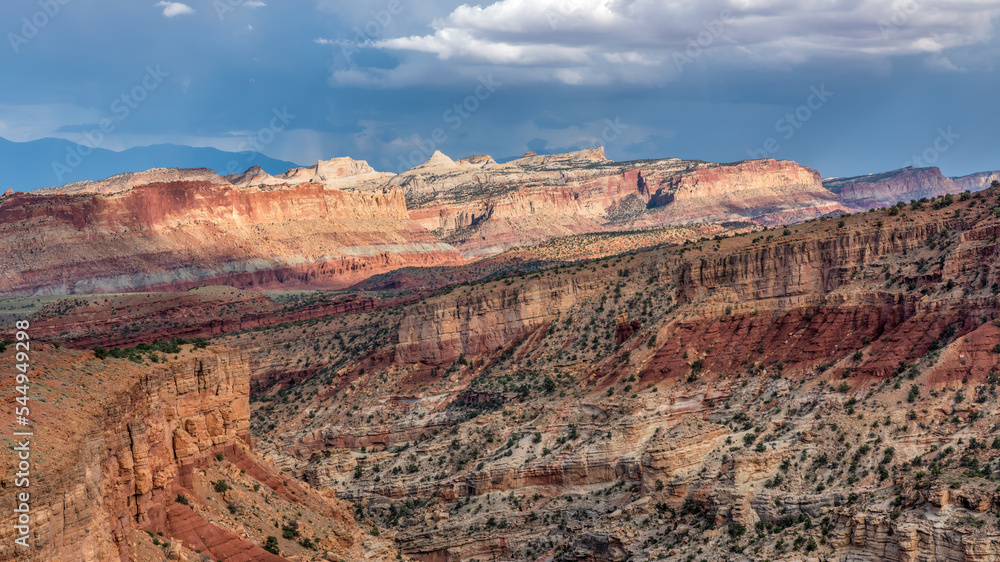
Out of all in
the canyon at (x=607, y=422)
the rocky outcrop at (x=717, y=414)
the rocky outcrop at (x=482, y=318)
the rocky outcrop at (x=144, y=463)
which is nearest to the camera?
the rocky outcrop at (x=144, y=463)

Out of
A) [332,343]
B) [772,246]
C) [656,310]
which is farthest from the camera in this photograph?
[332,343]

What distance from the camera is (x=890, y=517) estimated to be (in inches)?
1748

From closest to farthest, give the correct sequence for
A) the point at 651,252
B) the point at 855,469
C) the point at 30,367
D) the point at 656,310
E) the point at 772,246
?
the point at 30,367, the point at 855,469, the point at 772,246, the point at 656,310, the point at 651,252

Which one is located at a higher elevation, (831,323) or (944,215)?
(944,215)

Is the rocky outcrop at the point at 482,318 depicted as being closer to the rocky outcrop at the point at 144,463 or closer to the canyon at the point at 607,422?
the canyon at the point at 607,422

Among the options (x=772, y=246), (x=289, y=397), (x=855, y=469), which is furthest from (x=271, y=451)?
(x=855, y=469)

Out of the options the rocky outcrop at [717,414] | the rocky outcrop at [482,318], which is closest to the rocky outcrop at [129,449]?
the rocky outcrop at [717,414]

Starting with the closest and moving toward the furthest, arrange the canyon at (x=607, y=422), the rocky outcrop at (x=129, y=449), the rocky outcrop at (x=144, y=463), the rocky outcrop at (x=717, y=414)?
1. the rocky outcrop at (x=129, y=449)
2. the rocky outcrop at (x=144, y=463)
3. the canyon at (x=607, y=422)
4. the rocky outcrop at (x=717, y=414)

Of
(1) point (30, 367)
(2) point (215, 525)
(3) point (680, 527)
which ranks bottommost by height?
(3) point (680, 527)

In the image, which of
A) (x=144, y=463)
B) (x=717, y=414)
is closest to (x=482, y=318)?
(x=717, y=414)

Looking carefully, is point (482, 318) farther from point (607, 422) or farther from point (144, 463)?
point (144, 463)

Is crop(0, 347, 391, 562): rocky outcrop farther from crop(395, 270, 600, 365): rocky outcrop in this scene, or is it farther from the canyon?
crop(395, 270, 600, 365): rocky outcrop

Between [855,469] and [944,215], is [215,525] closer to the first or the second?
[855,469]

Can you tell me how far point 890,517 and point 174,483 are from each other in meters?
24.7
